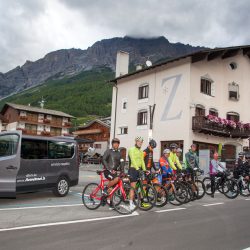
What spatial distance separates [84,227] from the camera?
7000 mm

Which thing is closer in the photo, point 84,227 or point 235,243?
point 235,243

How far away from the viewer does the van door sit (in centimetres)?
944

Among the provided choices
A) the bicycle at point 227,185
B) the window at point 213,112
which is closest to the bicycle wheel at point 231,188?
the bicycle at point 227,185

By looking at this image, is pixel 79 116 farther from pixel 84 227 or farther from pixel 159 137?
pixel 84 227

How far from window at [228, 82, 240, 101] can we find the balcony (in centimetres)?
340

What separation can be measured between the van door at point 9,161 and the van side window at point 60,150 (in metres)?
1.45

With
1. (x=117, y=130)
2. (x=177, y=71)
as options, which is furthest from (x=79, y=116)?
(x=177, y=71)

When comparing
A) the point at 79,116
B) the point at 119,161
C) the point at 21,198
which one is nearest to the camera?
the point at 119,161

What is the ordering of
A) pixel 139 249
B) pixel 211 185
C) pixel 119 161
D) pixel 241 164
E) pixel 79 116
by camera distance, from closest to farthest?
pixel 139 249
pixel 119 161
pixel 211 185
pixel 241 164
pixel 79 116

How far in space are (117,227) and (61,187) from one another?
4.87m

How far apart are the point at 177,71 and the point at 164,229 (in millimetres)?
23957

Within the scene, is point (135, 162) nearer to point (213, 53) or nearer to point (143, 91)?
point (213, 53)

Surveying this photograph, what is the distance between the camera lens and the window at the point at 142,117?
Answer: 32.5m

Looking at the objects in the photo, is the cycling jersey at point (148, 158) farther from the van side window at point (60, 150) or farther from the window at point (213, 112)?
the window at point (213, 112)
